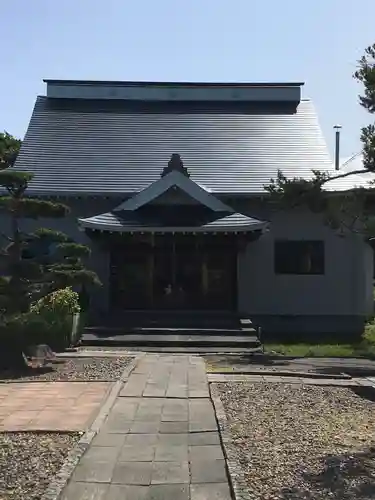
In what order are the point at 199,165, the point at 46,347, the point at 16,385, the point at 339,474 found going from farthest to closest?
the point at 199,165, the point at 46,347, the point at 16,385, the point at 339,474

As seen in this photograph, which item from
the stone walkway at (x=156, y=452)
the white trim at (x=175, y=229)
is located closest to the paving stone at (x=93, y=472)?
the stone walkway at (x=156, y=452)

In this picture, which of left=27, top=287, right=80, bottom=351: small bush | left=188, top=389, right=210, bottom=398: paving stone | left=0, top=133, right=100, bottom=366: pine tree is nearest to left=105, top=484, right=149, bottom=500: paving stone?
left=188, top=389, right=210, bottom=398: paving stone

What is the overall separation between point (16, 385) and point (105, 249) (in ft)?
33.0

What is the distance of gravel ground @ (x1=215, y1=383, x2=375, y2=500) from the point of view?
206 inches

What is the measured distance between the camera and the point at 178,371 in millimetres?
11133

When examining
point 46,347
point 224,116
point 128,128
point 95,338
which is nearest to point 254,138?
point 224,116

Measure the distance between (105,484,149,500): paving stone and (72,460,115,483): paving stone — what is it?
175 mm

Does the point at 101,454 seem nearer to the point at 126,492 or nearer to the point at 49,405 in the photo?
the point at 126,492

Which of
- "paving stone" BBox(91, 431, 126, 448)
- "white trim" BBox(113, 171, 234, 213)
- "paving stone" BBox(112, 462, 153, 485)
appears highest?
"white trim" BBox(113, 171, 234, 213)

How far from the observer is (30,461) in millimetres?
5801

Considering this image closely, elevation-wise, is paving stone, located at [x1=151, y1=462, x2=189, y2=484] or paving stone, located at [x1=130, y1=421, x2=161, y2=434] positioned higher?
paving stone, located at [x1=130, y1=421, x2=161, y2=434]

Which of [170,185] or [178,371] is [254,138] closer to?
[170,185]

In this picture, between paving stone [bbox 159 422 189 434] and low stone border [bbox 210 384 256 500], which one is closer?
low stone border [bbox 210 384 256 500]

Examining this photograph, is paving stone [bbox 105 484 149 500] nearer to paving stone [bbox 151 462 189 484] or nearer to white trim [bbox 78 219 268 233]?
paving stone [bbox 151 462 189 484]
